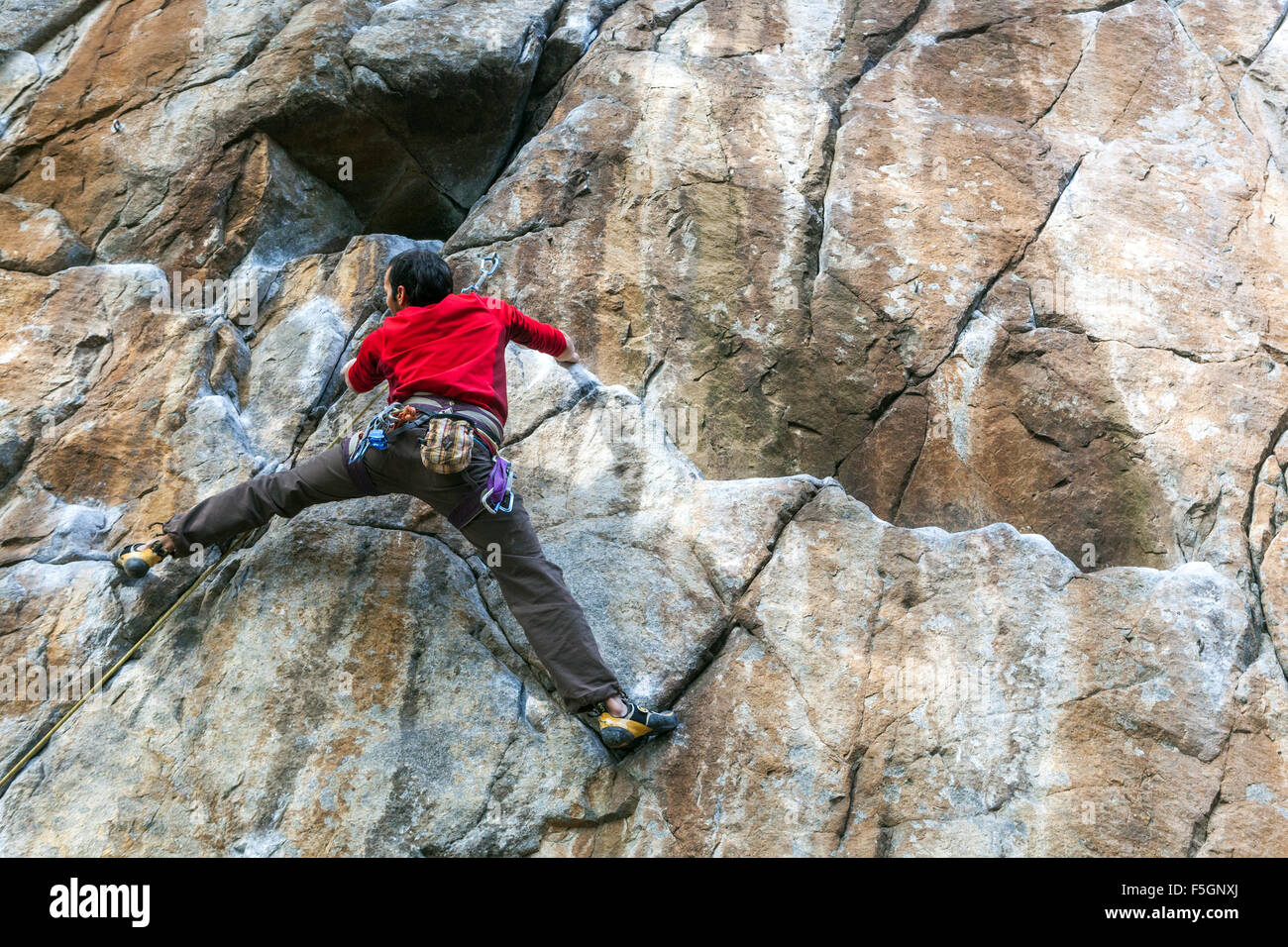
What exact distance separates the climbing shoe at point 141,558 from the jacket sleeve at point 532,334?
6.85 ft

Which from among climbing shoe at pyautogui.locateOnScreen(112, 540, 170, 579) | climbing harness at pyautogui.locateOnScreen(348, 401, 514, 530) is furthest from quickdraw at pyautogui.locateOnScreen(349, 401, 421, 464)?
climbing shoe at pyautogui.locateOnScreen(112, 540, 170, 579)

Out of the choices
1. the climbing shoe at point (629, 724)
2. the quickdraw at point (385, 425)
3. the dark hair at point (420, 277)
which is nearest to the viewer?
the climbing shoe at point (629, 724)

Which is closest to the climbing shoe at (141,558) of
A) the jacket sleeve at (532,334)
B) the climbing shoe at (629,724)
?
the jacket sleeve at (532,334)

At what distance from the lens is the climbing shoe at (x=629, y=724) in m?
4.65

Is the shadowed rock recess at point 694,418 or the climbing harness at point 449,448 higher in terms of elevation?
the climbing harness at point 449,448

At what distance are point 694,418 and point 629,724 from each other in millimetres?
2175

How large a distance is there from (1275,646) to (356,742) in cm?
438

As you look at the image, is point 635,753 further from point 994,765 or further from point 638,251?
point 638,251

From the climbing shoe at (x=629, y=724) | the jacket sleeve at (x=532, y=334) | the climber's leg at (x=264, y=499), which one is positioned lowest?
the climbing shoe at (x=629, y=724)

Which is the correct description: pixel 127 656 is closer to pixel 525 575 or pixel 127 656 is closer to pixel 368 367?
pixel 368 367

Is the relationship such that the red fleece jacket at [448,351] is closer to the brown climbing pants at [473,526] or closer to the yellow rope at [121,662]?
the brown climbing pants at [473,526]

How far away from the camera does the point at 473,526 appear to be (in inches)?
193

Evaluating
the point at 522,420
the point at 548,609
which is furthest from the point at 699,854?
the point at 522,420

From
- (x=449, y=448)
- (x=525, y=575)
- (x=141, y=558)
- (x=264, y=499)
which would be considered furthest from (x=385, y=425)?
(x=141, y=558)
